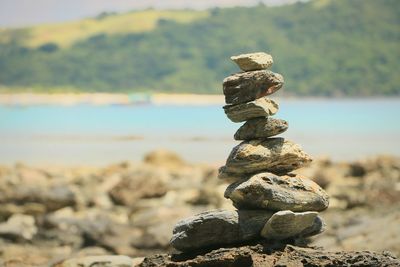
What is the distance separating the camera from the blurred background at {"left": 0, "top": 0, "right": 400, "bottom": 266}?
21719mm

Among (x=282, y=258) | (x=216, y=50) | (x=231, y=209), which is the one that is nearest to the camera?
(x=282, y=258)

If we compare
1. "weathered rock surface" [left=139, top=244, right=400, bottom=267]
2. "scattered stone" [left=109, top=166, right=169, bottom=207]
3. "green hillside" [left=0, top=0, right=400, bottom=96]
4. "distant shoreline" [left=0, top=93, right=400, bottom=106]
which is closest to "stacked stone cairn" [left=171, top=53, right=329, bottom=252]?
"weathered rock surface" [left=139, top=244, right=400, bottom=267]

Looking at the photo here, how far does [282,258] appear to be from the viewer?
9.07 metres

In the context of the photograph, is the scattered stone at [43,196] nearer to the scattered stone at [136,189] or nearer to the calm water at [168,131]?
the scattered stone at [136,189]

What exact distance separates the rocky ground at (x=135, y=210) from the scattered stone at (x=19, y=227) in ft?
0.07

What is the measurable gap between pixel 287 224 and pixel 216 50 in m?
101

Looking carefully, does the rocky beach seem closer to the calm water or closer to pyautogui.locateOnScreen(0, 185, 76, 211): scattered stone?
pyautogui.locateOnScreen(0, 185, 76, 211): scattered stone

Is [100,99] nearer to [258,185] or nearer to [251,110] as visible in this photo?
[251,110]

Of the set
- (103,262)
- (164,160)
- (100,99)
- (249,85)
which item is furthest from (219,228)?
(100,99)

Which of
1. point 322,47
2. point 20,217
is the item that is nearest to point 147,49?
point 322,47

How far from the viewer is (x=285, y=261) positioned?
9.00 m

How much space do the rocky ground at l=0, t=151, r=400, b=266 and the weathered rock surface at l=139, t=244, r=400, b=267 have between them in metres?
2.18

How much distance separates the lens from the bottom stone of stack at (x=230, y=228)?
9.30 metres

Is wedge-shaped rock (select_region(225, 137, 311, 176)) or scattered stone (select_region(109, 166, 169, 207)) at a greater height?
wedge-shaped rock (select_region(225, 137, 311, 176))
